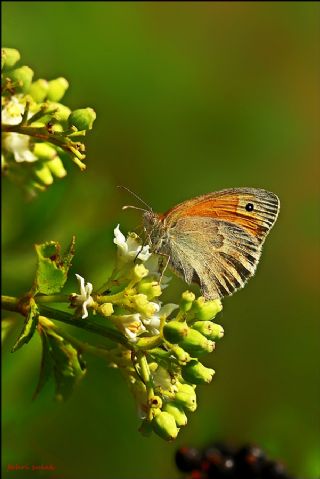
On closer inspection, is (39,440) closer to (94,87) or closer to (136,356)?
(136,356)

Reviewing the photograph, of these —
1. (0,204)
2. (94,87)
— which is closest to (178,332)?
(0,204)

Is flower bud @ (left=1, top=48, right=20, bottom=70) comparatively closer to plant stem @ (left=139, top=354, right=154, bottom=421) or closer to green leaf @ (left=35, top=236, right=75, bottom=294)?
green leaf @ (left=35, top=236, right=75, bottom=294)

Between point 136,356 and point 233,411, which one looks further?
point 233,411

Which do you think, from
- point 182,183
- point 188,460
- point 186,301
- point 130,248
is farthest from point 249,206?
point 182,183

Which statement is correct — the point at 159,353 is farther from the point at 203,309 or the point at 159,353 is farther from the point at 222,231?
the point at 222,231

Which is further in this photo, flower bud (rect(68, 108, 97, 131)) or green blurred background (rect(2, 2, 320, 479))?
green blurred background (rect(2, 2, 320, 479))

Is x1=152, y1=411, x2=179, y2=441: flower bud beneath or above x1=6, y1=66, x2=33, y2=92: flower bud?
beneath

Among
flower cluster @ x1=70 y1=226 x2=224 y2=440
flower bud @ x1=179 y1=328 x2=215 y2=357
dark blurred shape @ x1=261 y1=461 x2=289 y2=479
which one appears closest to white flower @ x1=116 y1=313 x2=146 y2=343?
flower cluster @ x1=70 y1=226 x2=224 y2=440
